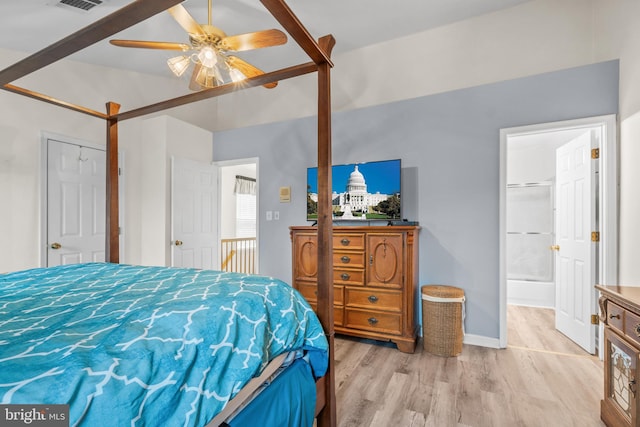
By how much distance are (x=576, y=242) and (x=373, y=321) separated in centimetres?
210

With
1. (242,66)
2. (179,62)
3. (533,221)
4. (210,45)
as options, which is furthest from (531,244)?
(179,62)

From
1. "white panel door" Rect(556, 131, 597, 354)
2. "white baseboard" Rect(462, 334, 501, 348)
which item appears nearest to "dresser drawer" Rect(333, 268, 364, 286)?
"white baseboard" Rect(462, 334, 501, 348)

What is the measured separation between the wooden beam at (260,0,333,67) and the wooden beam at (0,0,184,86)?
12.7 inches

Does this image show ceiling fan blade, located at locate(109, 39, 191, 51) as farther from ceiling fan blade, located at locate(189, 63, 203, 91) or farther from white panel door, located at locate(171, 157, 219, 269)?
white panel door, located at locate(171, 157, 219, 269)

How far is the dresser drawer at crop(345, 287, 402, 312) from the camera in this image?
2811 millimetres

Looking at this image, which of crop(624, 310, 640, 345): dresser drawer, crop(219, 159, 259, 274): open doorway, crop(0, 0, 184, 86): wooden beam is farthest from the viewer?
crop(219, 159, 259, 274): open doorway

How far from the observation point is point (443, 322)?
107 inches

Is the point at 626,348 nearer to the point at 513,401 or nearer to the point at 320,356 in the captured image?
the point at 513,401

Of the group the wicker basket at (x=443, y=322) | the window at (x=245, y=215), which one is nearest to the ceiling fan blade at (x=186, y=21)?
the wicker basket at (x=443, y=322)

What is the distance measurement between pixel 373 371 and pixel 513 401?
950mm

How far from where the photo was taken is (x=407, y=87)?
348 cm

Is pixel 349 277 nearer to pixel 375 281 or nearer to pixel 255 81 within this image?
pixel 375 281

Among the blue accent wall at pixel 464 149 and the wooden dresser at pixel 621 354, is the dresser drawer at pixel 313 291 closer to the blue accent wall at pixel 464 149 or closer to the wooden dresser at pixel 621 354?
the blue accent wall at pixel 464 149

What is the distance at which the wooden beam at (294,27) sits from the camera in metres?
1.11
